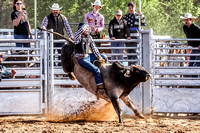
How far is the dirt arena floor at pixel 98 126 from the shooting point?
7.57 metres

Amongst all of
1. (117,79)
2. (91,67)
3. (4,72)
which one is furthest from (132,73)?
(4,72)

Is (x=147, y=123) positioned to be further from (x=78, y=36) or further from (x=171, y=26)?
(x=171, y=26)

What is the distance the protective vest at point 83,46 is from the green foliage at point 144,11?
12.8 meters

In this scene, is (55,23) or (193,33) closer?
(193,33)

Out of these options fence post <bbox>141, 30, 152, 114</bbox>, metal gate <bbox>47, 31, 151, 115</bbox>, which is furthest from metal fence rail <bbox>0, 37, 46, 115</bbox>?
fence post <bbox>141, 30, 152, 114</bbox>

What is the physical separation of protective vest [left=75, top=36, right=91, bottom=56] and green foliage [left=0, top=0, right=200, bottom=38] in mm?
12763

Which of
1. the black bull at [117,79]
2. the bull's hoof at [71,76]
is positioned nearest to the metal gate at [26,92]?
the bull's hoof at [71,76]

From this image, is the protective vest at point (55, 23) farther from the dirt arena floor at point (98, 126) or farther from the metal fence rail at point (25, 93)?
the dirt arena floor at point (98, 126)

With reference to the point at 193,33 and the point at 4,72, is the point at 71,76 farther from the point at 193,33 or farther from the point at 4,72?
the point at 193,33

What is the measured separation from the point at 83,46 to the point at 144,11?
14256 mm

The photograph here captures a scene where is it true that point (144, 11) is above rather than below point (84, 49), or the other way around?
above

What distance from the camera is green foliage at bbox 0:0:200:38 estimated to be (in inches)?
878

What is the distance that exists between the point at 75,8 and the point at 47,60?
13.3 meters

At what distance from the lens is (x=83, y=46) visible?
9125 millimetres
